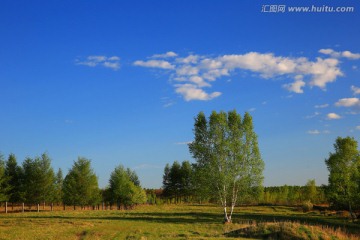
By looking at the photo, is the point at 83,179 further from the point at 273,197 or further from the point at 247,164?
the point at 273,197

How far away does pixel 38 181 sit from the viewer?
80375 mm

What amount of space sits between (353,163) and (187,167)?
62.8 metres

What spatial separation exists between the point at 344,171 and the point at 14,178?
70.7 metres

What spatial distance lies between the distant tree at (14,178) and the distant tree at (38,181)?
1.23 metres

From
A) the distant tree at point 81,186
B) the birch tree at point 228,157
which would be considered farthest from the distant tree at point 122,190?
the birch tree at point 228,157

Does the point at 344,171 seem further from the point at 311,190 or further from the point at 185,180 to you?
the point at 185,180

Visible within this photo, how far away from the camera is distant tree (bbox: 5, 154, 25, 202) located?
7856 centimetres

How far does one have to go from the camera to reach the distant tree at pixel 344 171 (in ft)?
201

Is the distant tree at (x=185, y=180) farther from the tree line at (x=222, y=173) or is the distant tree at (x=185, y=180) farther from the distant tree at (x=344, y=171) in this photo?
the distant tree at (x=344, y=171)

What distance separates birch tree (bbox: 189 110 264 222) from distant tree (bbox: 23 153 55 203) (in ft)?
133

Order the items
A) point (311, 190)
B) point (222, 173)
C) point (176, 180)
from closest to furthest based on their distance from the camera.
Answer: point (222, 173) < point (311, 190) < point (176, 180)

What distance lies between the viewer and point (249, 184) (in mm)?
56688

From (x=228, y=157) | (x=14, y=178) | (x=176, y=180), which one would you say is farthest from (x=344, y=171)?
(x=14, y=178)

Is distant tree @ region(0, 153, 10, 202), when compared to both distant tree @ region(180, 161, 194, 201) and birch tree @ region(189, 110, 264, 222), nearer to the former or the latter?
birch tree @ region(189, 110, 264, 222)
